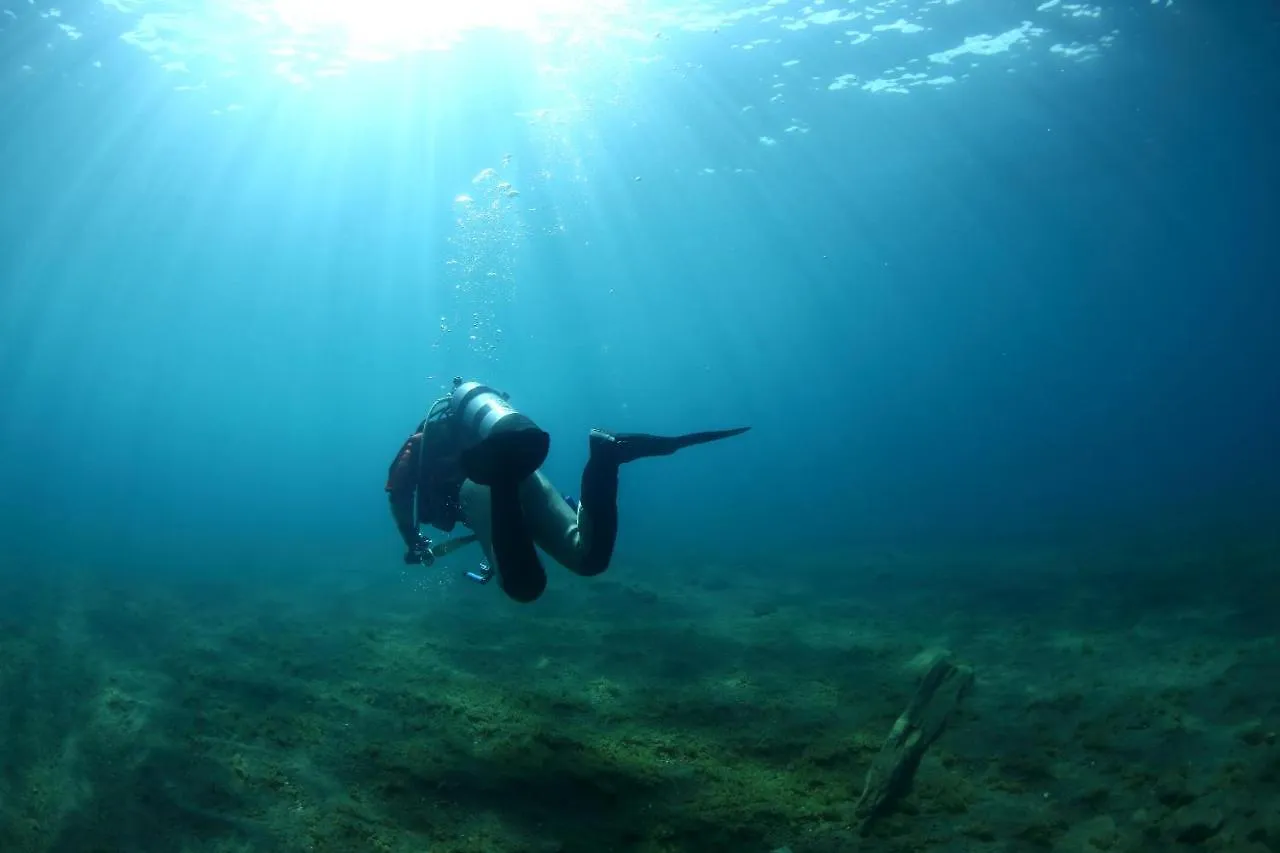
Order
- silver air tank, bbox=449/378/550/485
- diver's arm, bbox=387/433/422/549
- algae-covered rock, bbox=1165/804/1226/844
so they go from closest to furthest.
Result: 1. algae-covered rock, bbox=1165/804/1226/844
2. silver air tank, bbox=449/378/550/485
3. diver's arm, bbox=387/433/422/549

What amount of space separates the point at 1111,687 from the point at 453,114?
2534 cm

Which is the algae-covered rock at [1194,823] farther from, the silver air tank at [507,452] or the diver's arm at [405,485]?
the diver's arm at [405,485]

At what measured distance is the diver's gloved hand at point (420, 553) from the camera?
6461 millimetres

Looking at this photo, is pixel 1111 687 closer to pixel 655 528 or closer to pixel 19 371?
pixel 655 528

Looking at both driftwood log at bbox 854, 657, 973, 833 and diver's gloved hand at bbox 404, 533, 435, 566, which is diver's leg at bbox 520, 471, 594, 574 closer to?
diver's gloved hand at bbox 404, 533, 435, 566

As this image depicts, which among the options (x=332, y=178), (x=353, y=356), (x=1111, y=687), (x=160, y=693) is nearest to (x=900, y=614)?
(x=1111, y=687)

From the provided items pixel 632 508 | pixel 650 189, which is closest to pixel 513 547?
pixel 650 189

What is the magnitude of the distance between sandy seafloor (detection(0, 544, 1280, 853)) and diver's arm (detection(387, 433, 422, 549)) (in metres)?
2.13

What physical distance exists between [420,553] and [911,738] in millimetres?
4671

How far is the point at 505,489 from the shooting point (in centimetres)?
505

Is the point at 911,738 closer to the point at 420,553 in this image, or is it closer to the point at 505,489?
the point at 505,489

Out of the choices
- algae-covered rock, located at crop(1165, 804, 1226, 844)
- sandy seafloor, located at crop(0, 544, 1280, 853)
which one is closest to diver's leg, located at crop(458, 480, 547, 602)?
sandy seafloor, located at crop(0, 544, 1280, 853)

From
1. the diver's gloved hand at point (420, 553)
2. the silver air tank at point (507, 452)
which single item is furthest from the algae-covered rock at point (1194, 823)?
the diver's gloved hand at point (420, 553)

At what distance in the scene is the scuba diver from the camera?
4.99 metres
